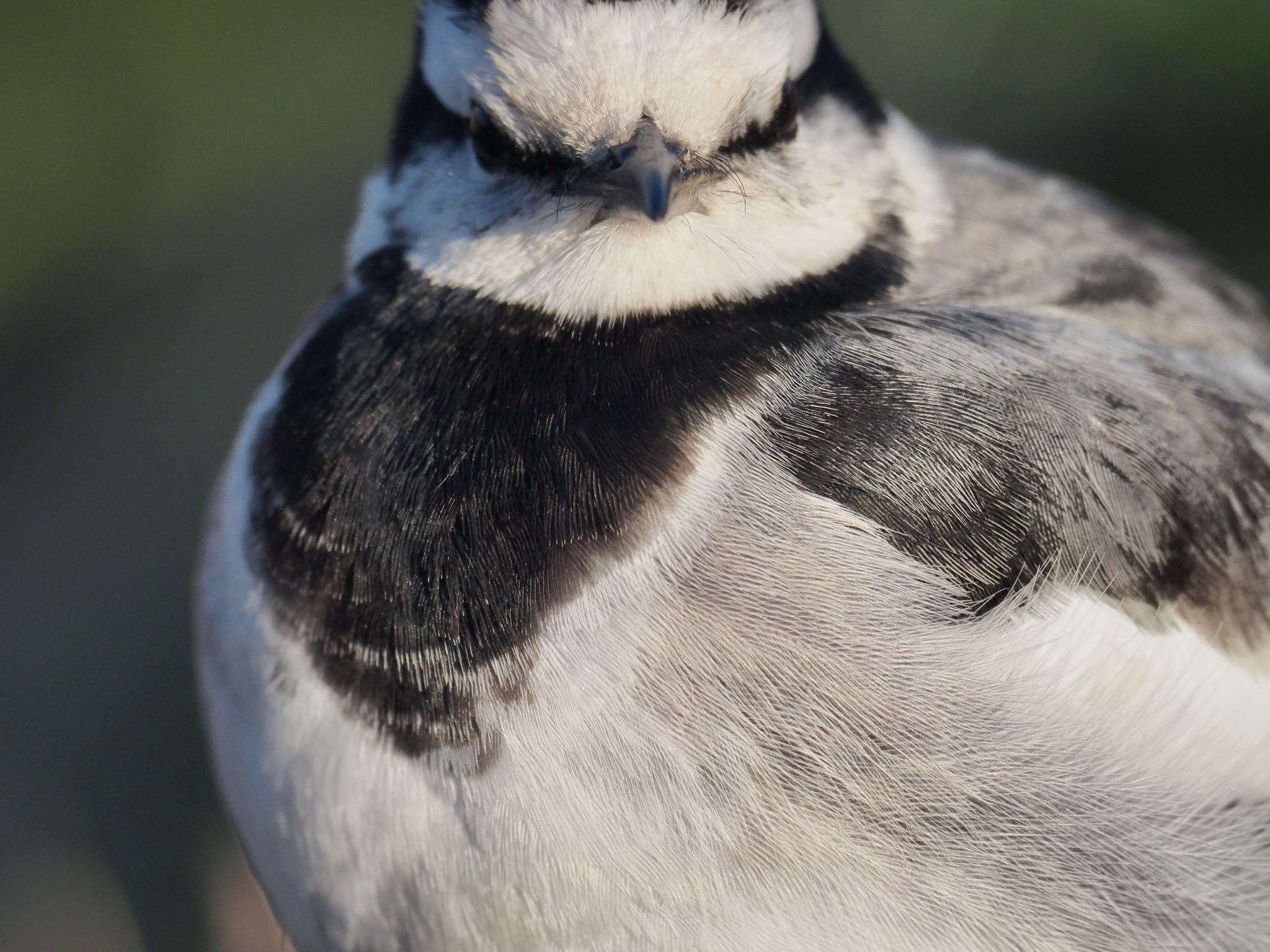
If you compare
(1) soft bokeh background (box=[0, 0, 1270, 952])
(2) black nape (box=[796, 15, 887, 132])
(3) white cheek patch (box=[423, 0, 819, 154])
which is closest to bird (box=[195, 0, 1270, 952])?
(3) white cheek patch (box=[423, 0, 819, 154])

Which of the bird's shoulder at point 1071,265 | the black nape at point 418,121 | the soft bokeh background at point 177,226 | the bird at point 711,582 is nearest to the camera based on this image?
the bird at point 711,582

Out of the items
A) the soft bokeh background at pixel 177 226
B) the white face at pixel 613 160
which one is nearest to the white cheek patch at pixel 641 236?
the white face at pixel 613 160

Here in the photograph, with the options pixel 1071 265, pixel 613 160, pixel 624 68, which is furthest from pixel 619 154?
pixel 1071 265

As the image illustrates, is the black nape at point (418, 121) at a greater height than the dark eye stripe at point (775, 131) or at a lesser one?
lesser

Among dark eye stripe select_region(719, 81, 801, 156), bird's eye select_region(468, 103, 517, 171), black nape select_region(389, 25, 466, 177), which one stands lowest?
black nape select_region(389, 25, 466, 177)

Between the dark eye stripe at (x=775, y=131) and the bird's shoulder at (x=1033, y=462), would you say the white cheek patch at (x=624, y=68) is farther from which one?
the bird's shoulder at (x=1033, y=462)

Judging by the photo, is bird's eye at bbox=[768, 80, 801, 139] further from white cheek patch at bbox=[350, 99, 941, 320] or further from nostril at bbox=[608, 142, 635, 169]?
nostril at bbox=[608, 142, 635, 169]

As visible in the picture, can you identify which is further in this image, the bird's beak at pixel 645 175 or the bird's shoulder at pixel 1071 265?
the bird's shoulder at pixel 1071 265

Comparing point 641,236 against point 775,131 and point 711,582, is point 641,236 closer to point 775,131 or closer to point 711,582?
point 775,131
